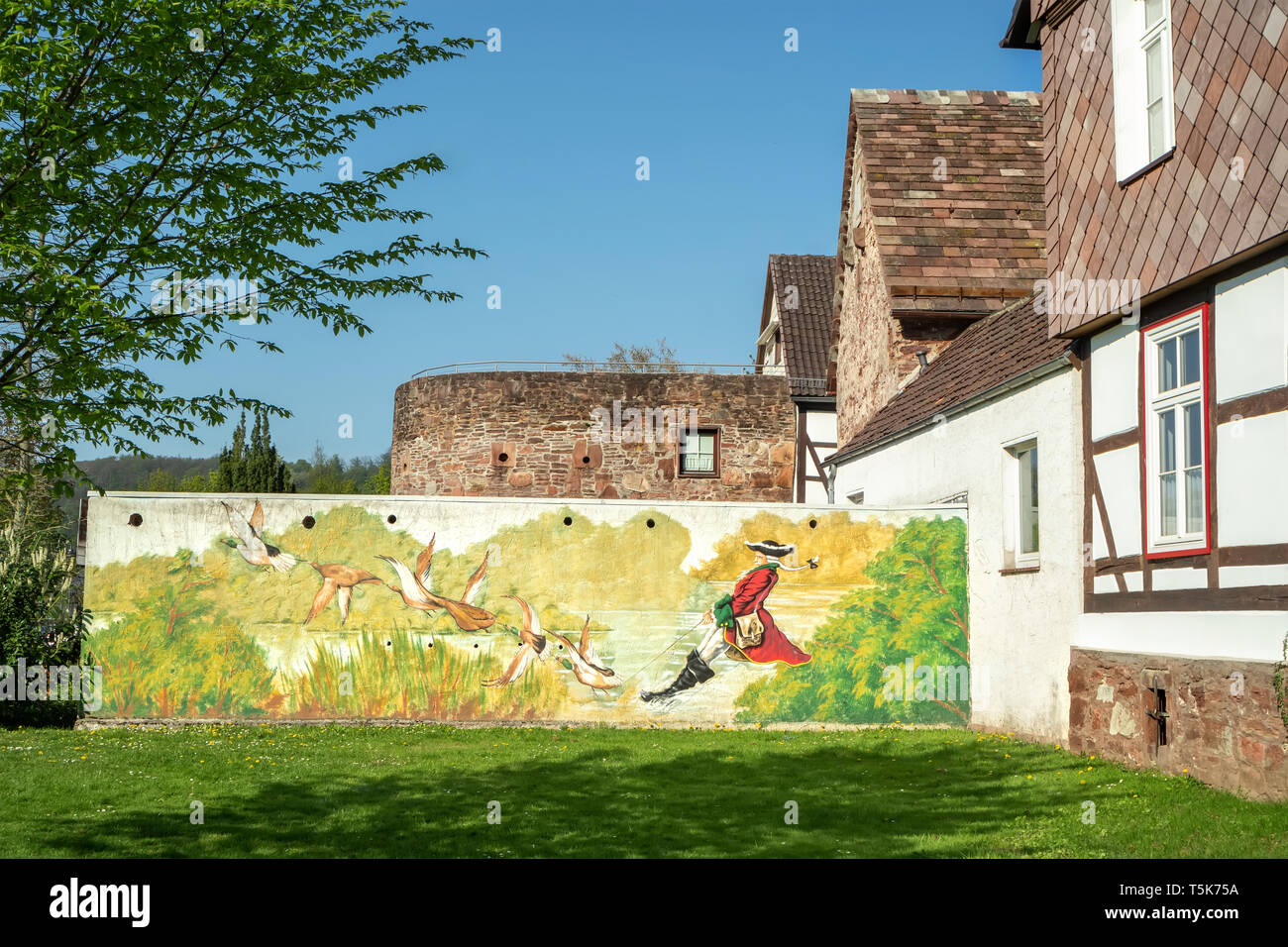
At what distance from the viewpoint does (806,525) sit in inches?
568

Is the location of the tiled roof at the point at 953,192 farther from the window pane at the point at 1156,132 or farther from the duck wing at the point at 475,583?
the window pane at the point at 1156,132

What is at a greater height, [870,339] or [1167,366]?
[870,339]

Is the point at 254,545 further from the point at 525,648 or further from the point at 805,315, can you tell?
the point at 805,315

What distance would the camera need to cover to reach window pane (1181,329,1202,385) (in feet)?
30.3

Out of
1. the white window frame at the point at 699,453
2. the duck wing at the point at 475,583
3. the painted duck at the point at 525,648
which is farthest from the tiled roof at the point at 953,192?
the white window frame at the point at 699,453

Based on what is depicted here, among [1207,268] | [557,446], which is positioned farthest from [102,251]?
[557,446]

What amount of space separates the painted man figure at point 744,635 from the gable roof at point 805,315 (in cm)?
1473

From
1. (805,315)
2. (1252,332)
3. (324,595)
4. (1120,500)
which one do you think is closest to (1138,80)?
(1252,332)

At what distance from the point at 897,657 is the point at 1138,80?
22.6 feet

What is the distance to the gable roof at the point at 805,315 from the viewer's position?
30.5m

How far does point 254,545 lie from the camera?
45.8 ft

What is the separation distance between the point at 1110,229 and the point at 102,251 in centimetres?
754

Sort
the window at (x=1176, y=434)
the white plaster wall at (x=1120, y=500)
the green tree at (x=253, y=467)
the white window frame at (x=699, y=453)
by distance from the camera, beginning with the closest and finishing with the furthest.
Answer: the window at (x=1176, y=434) → the white plaster wall at (x=1120, y=500) → the white window frame at (x=699, y=453) → the green tree at (x=253, y=467)

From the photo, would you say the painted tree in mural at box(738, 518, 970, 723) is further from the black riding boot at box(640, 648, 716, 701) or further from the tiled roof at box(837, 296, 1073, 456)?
the tiled roof at box(837, 296, 1073, 456)
